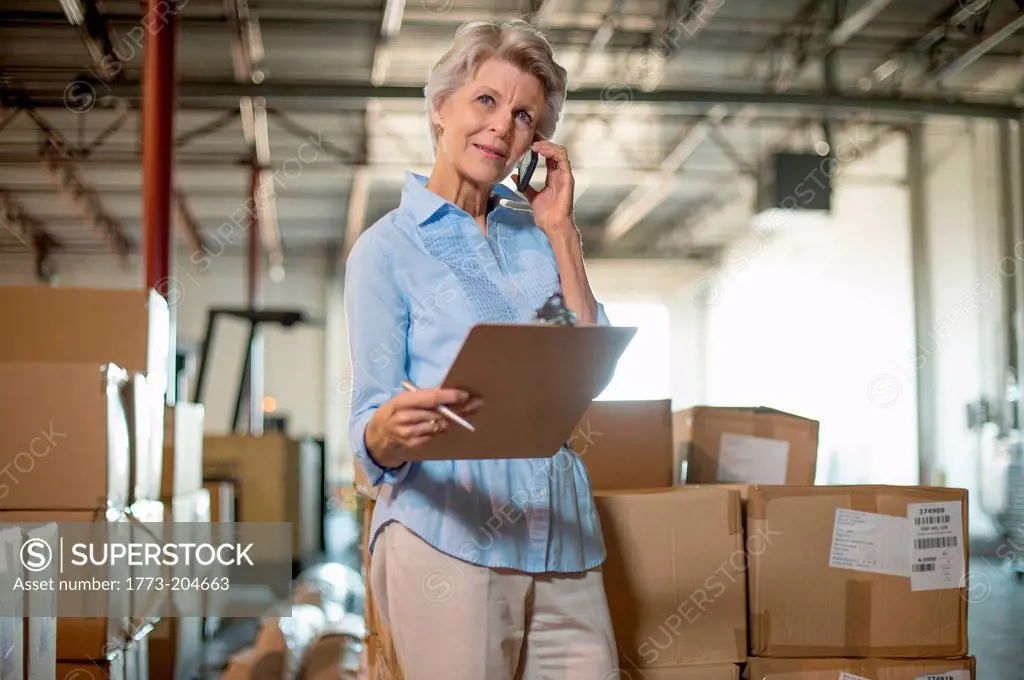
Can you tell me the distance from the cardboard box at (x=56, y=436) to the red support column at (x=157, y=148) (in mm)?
2713

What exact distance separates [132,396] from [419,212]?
5.72ft

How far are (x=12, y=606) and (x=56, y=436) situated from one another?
0.65 m

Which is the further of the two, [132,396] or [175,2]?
[175,2]

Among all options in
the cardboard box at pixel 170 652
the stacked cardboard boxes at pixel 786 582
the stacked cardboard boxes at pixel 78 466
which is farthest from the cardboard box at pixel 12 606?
the cardboard box at pixel 170 652

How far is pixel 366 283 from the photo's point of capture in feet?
4.33

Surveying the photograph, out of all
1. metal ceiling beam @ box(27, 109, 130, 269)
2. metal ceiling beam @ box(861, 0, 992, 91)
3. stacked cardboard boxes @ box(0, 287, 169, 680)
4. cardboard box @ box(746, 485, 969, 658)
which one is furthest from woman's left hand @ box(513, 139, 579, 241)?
metal ceiling beam @ box(27, 109, 130, 269)

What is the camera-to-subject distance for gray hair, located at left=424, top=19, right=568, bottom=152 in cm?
141

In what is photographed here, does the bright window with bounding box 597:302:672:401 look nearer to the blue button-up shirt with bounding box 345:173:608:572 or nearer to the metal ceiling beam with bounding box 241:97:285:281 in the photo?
the metal ceiling beam with bounding box 241:97:285:281

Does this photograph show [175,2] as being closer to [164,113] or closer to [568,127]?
[164,113]

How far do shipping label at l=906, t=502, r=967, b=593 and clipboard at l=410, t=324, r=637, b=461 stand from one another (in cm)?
107

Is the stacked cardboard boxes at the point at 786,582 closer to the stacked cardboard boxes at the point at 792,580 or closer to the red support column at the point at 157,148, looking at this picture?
the stacked cardboard boxes at the point at 792,580

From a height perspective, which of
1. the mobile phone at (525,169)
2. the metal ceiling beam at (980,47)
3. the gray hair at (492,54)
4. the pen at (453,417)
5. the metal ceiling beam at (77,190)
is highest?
the metal ceiling beam at (980,47)

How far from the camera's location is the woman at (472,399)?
4.10ft

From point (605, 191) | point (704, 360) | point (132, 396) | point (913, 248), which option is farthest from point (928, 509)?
point (704, 360)
